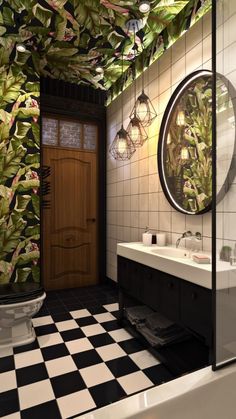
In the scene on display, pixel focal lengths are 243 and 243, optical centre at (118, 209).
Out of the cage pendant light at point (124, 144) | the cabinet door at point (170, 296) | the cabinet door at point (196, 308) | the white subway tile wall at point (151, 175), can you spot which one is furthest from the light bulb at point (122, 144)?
the cabinet door at point (196, 308)

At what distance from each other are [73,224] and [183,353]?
2.14 m

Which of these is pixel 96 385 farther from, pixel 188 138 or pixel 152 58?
pixel 152 58

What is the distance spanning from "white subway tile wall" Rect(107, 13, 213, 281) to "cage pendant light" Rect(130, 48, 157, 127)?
6cm

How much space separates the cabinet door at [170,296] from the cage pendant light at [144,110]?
1.44 m

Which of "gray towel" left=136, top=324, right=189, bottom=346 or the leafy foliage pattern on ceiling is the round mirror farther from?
"gray towel" left=136, top=324, right=189, bottom=346

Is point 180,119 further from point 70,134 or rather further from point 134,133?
point 70,134

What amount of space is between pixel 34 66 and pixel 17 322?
8.51ft

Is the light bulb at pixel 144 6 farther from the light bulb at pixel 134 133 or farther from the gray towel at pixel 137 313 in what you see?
the gray towel at pixel 137 313

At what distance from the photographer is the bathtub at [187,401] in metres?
0.78

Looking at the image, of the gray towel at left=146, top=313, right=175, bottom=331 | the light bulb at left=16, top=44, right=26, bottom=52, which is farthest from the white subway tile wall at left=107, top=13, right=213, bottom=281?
the light bulb at left=16, top=44, right=26, bottom=52

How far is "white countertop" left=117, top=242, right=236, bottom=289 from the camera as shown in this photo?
1013 millimetres

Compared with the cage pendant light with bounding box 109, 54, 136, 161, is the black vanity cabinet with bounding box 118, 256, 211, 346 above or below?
below

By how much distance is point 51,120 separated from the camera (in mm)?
3246

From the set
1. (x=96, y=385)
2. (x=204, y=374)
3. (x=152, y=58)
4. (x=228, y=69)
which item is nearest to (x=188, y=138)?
(x=228, y=69)
